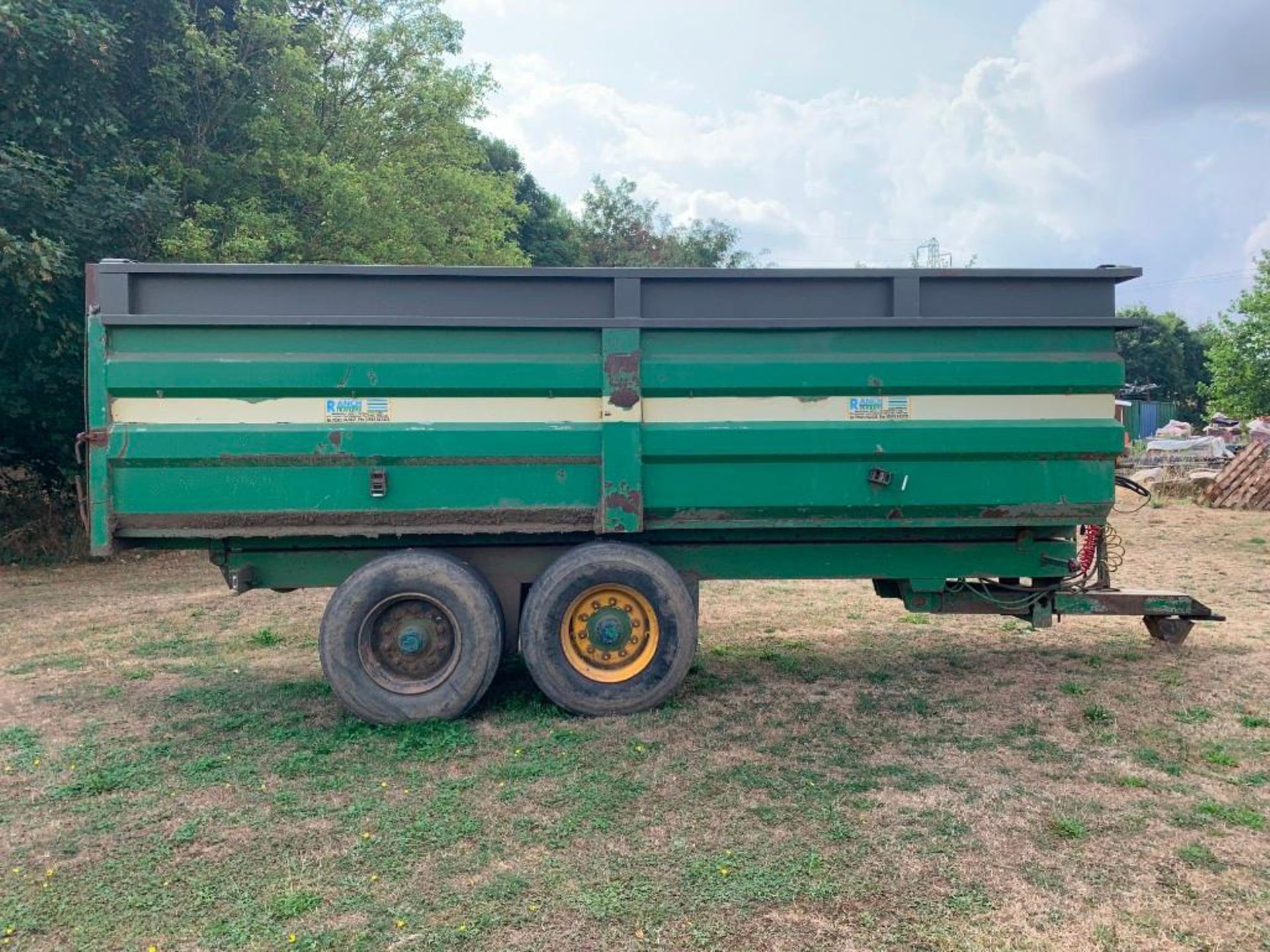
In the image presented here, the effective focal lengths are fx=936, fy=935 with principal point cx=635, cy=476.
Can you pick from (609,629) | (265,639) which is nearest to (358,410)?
(609,629)

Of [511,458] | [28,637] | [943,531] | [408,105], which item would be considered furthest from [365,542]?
[408,105]

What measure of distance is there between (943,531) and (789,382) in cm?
128

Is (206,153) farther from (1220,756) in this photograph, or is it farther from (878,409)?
(1220,756)

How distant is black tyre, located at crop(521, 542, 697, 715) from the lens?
4.94 metres

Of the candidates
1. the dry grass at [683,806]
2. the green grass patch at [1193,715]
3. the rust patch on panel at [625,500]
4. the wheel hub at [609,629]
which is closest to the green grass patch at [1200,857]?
the dry grass at [683,806]

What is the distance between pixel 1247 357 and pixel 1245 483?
26.2ft

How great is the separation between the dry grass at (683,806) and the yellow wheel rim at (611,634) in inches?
11.7

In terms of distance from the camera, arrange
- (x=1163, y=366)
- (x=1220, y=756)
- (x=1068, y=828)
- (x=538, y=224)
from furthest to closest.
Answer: (x=1163, y=366) < (x=538, y=224) < (x=1220, y=756) < (x=1068, y=828)

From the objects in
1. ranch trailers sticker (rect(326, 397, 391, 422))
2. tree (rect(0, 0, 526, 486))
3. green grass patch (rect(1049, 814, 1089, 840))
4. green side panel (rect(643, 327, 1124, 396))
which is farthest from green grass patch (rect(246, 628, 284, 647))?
green grass patch (rect(1049, 814, 1089, 840))

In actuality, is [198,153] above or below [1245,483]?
above

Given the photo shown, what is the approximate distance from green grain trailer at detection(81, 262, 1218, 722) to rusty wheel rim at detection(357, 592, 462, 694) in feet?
0.06

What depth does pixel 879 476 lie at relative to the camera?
504 centimetres

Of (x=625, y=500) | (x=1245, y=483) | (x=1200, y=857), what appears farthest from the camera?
(x=1245, y=483)

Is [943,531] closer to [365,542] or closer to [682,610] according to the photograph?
[682,610]
